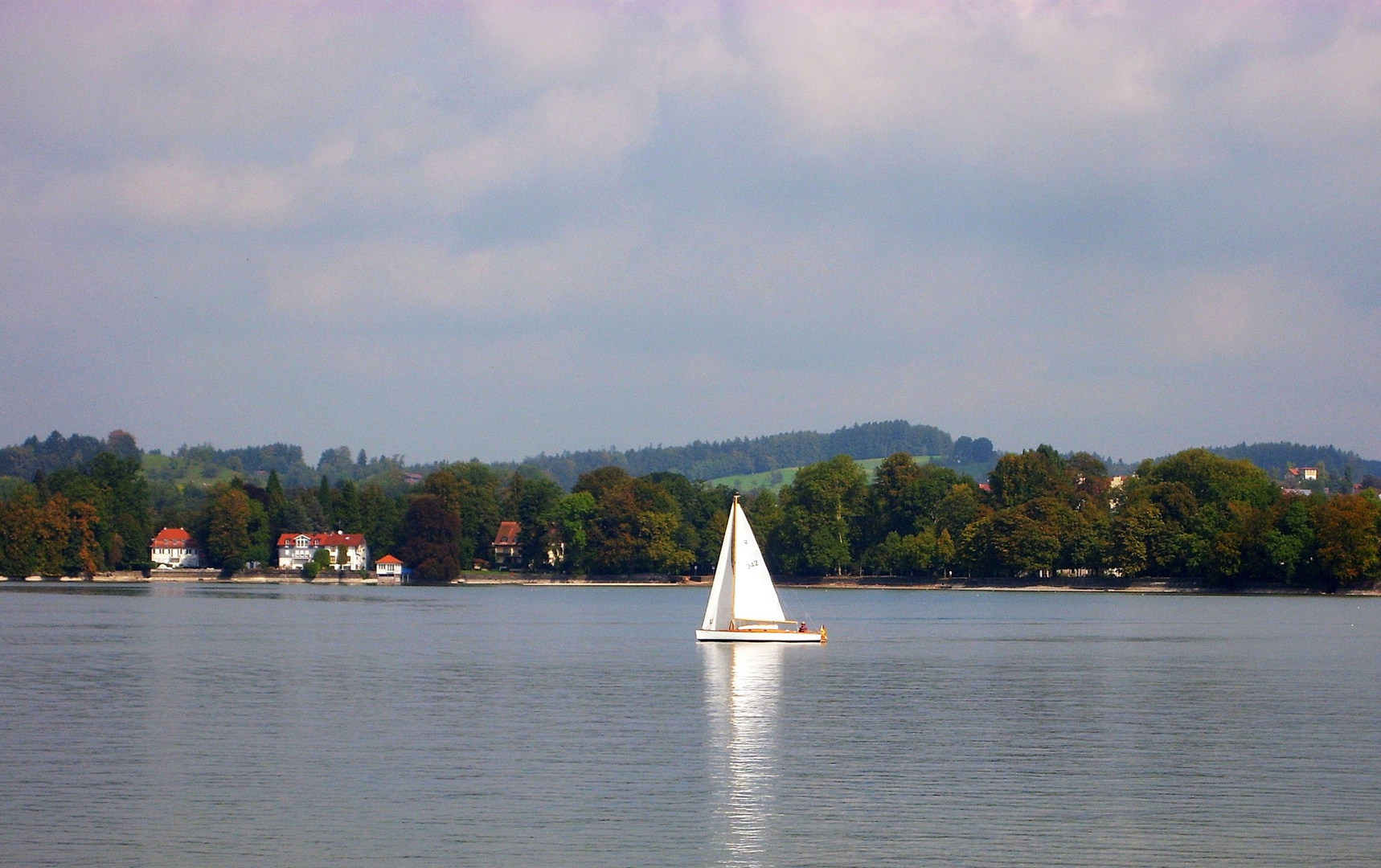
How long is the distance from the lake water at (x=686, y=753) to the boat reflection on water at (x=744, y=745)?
127 millimetres

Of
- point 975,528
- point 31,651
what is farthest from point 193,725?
point 975,528

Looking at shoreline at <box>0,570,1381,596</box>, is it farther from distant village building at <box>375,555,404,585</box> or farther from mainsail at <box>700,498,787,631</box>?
mainsail at <box>700,498,787,631</box>

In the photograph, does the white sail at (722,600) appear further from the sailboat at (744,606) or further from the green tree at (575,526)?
the green tree at (575,526)

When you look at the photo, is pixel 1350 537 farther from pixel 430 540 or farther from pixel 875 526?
pixel 430 540

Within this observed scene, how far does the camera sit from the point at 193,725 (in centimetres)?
3797

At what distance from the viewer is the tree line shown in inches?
5487

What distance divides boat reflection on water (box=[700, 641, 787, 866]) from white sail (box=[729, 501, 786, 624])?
4.19 meters

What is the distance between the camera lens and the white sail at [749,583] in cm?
6531

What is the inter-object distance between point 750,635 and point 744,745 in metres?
31.5

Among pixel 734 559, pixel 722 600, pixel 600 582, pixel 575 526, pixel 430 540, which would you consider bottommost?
pixel 600 582

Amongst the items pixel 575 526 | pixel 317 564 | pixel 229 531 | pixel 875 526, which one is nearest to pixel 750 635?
pixel 875 526

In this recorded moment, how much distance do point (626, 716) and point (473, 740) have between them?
229 inches

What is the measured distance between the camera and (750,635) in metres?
66.8

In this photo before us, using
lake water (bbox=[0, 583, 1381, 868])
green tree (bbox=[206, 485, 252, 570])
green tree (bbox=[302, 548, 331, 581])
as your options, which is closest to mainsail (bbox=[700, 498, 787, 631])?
lake water (bbox=[0, 583, 1381, 868])
